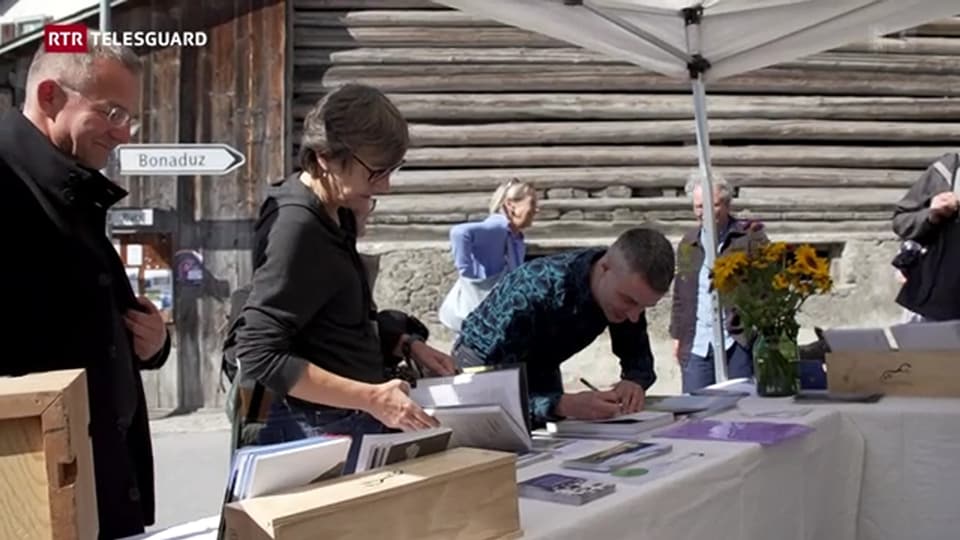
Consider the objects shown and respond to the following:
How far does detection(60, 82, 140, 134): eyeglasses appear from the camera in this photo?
168 cm

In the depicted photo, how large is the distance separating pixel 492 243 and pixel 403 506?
3942mm

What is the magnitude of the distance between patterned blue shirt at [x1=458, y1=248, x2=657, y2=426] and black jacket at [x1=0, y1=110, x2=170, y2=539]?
3.44 ft

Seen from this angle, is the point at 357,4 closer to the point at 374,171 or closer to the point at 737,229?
the point at 737,229

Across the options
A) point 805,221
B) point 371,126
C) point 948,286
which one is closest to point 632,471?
point 371,126

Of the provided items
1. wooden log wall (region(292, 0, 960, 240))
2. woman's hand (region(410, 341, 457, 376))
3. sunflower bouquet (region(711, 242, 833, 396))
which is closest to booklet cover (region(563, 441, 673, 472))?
woman's hand (region(410, 341, 457, 376))

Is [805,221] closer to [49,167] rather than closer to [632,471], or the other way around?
[632,471]

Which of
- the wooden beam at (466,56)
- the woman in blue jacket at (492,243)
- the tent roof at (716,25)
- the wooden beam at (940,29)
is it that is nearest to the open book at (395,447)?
the tent roof at (716,25)

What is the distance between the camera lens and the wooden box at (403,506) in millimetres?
1213

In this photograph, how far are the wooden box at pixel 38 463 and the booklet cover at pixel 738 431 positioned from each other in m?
1.57

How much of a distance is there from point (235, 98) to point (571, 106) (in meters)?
2.71

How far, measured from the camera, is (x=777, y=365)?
10.1ft

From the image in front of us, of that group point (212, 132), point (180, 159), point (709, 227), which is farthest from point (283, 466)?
point (212, 132)

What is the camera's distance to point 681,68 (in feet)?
14.5

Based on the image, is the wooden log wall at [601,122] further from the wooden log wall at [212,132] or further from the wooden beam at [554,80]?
the wooden log wall at [212,132]
